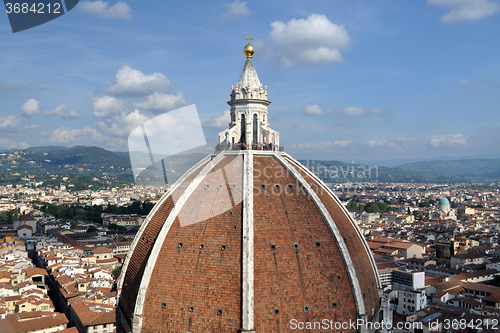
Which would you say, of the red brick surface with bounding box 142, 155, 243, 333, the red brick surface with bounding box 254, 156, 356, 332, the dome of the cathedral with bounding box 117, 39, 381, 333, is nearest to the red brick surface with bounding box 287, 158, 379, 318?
the dome of the cathedral with bounding box 117, 39, 381, 333

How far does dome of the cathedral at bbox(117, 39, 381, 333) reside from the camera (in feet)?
41.0

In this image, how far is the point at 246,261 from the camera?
1257 cm

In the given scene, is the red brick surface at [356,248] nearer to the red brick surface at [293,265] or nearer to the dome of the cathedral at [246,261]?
the dome of the cathedral at [246,261]

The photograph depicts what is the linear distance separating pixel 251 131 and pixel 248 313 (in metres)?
7.14

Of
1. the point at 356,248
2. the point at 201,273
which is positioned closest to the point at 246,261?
the point at 201,273

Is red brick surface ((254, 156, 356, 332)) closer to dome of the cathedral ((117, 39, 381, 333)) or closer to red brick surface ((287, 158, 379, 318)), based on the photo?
dome of the cathedral ((117, 39, 381, 333))

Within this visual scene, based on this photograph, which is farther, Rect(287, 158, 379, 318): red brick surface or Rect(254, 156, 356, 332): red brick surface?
Rect(287, 158, 379, 318): red brick surface

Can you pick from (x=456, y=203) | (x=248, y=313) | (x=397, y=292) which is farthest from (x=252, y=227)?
(x=456, y=203)

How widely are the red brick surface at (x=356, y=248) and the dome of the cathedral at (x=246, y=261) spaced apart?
61 millimetres

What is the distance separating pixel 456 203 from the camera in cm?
15575

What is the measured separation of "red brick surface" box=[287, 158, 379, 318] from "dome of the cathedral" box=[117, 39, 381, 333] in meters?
0.06

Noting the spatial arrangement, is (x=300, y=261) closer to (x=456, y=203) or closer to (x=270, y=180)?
(x=270, y=180)

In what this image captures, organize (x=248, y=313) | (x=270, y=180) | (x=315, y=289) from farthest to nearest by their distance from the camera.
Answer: (x=270, y=180) → (x=315, y=289) → (x=248, y=313)

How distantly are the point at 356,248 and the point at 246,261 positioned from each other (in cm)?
482
